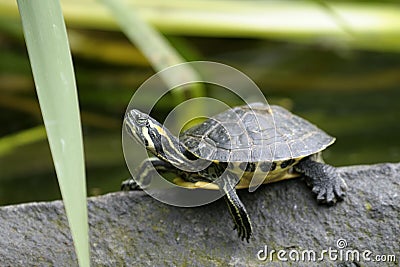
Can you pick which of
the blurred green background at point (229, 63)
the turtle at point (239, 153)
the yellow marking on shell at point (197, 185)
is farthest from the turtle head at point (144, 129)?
the blurred green background at point (229, 63)

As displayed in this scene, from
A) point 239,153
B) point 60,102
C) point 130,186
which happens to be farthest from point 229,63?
point 60,102

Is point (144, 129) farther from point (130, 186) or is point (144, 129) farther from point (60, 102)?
point (60, 102)

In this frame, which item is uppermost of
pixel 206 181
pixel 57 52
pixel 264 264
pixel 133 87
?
pixel 57 52

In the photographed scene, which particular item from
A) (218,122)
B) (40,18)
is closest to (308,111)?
(218,122)

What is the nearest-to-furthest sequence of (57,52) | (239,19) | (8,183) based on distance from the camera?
1. (57,52)
2. (8,183)
3. (239,19)

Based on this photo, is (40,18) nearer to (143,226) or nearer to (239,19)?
(143,226)

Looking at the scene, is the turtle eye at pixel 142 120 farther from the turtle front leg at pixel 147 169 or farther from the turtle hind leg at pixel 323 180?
the turtle hind leg at pixel 323 180
